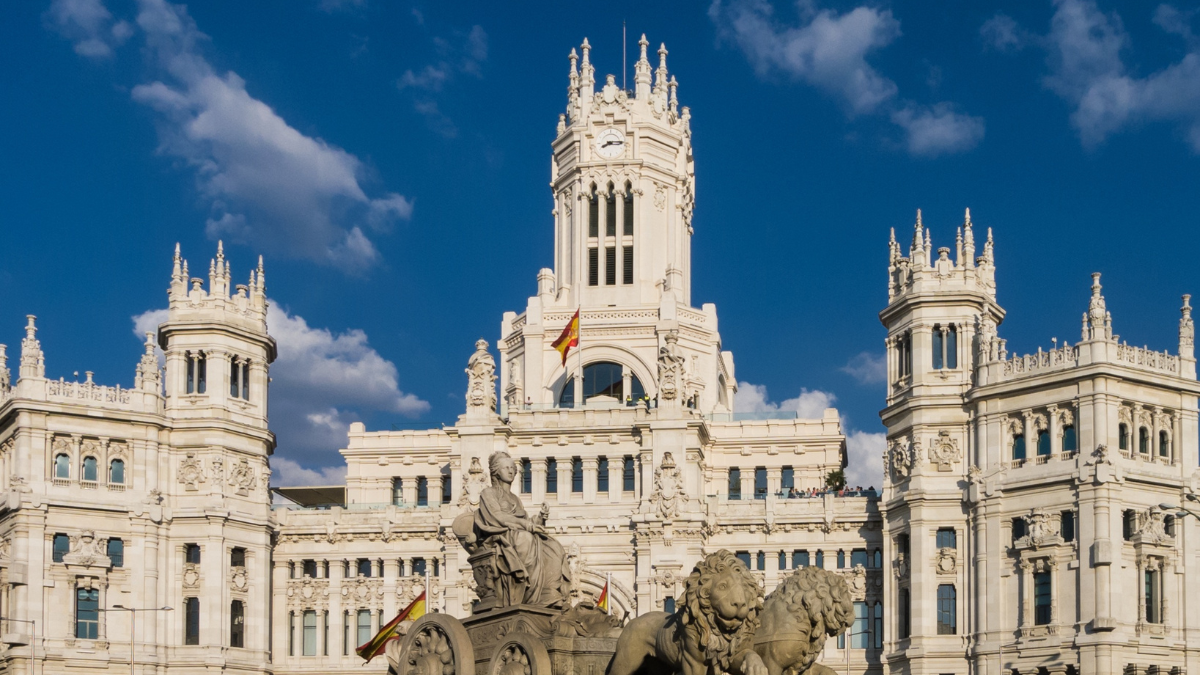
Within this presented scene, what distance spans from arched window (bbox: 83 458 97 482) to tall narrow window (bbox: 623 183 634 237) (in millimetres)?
30199

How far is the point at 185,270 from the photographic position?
83500mm

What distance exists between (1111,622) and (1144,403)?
9579 millimetres

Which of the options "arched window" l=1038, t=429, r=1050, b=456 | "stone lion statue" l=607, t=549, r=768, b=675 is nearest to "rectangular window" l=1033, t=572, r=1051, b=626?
"arched window" l=1038, t=429, r=1050, b=456

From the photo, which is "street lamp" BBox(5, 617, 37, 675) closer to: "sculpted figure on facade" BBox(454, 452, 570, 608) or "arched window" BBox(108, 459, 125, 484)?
"arched window" BBox(108, 459, 125, 484)

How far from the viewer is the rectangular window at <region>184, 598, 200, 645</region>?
78500 mm

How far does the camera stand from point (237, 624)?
262 feet

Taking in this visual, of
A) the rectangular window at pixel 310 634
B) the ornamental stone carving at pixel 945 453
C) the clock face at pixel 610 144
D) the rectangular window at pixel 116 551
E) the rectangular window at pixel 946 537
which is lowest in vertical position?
the rectangular window at pixel 310 634

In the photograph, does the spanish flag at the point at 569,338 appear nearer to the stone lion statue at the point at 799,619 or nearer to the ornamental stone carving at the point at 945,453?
the ornamental stone carving at the point at 945,453

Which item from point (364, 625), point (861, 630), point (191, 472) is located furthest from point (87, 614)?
point (861, 630)

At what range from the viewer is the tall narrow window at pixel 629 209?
3693 inches

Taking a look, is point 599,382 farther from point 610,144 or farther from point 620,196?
point 610,144

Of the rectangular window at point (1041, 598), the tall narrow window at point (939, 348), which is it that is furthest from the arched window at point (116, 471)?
the rectangular window at point (1041, 598)

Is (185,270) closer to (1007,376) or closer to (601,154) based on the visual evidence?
(601,154)

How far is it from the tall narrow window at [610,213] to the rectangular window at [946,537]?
2676 centimetres
